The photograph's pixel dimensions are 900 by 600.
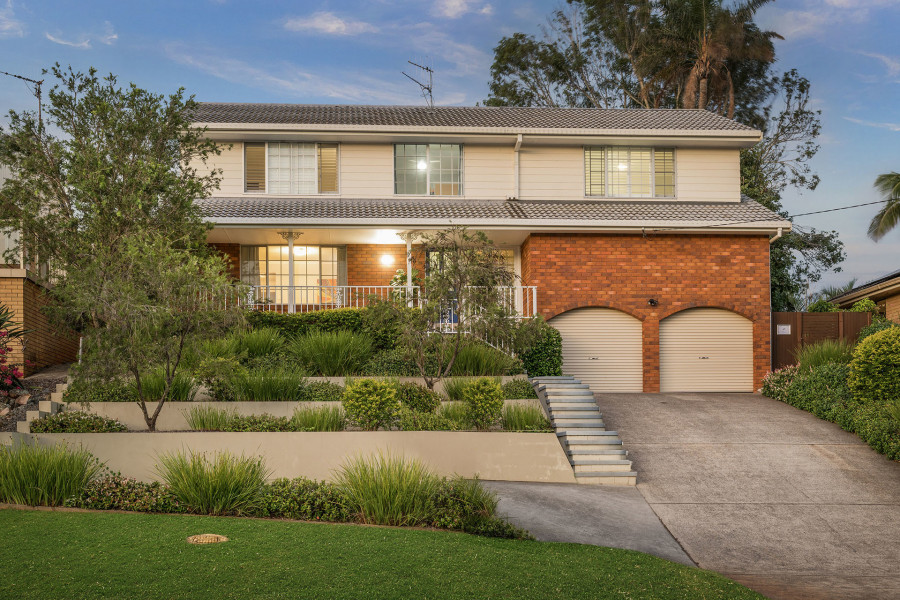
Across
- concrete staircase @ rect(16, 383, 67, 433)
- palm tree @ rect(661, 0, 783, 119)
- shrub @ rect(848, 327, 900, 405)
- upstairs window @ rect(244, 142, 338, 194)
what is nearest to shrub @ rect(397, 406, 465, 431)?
concrete staircase @ rect(16, 383, 67, 433)

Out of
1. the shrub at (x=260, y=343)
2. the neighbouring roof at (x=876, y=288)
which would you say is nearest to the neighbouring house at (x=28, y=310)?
the shrub at (x=260, y=343)

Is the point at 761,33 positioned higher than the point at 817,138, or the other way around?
the point at 761,33

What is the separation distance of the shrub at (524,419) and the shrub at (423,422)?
906mm

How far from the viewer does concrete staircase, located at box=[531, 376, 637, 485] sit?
11.2m

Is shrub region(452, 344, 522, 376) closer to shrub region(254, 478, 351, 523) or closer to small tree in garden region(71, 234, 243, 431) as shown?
small tree in garden region(71, 234, 243, 431)

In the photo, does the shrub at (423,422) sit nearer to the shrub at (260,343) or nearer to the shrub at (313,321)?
the shrub at (260,343)

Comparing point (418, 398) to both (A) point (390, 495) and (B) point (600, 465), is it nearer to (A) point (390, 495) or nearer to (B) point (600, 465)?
(B) point (600, 465)

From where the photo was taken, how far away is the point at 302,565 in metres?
6.42

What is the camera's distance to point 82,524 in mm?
7457

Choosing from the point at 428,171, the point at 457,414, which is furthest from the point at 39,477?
the point at 428,171

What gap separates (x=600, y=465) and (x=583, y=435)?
0.87 metres

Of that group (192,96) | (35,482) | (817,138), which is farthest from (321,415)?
(817,138)

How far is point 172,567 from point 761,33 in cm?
3295

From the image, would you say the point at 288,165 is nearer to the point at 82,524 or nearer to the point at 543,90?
the point at 82,524
